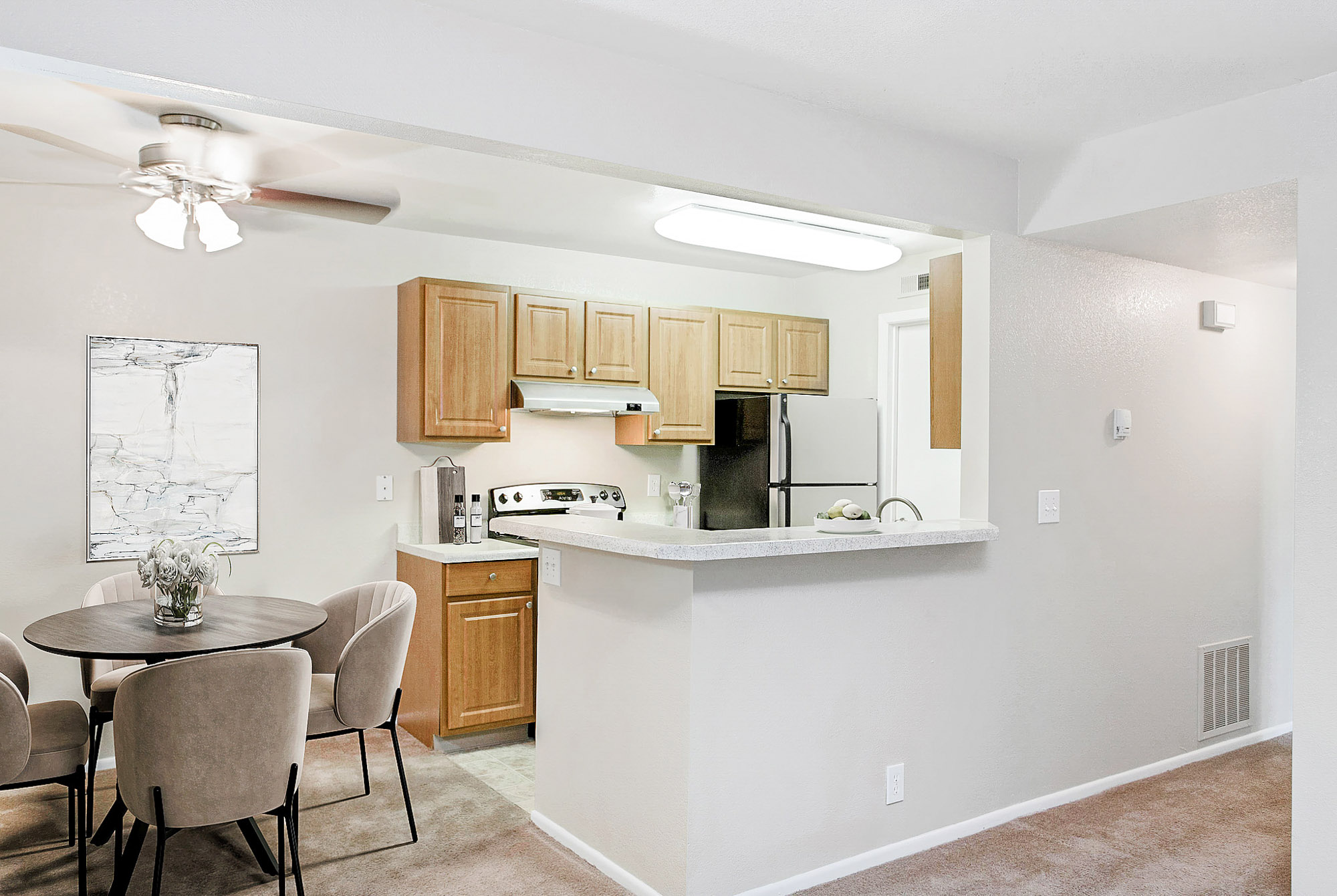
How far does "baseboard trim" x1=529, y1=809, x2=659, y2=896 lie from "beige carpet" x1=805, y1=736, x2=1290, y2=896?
19.3 inches

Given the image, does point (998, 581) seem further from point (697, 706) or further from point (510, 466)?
point (510, 466)

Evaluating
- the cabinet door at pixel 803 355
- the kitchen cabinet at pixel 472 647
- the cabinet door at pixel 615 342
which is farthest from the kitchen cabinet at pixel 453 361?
the cabinet door at pixel 803 355

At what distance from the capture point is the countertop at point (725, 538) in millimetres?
2451

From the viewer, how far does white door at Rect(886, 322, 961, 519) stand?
16.1ft

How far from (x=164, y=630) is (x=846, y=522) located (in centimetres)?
211

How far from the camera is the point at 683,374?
5.02 meters

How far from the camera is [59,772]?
2.66 metres

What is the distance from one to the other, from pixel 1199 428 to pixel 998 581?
139cm

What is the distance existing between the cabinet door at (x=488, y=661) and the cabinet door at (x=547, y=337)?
A: 3.70ft

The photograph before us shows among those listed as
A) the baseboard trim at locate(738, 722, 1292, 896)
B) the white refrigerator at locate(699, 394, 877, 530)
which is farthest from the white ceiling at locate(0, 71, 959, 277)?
the baseboard trim at locate(738, 722, 1292, 896)

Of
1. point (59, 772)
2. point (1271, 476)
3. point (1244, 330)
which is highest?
point (1244, 330)

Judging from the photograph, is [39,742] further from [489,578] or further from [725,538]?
[725,538]

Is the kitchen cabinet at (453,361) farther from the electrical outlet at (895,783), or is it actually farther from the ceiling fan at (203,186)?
the electrical outlet at (895,783)

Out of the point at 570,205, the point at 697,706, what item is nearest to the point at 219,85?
the point at 697,706
